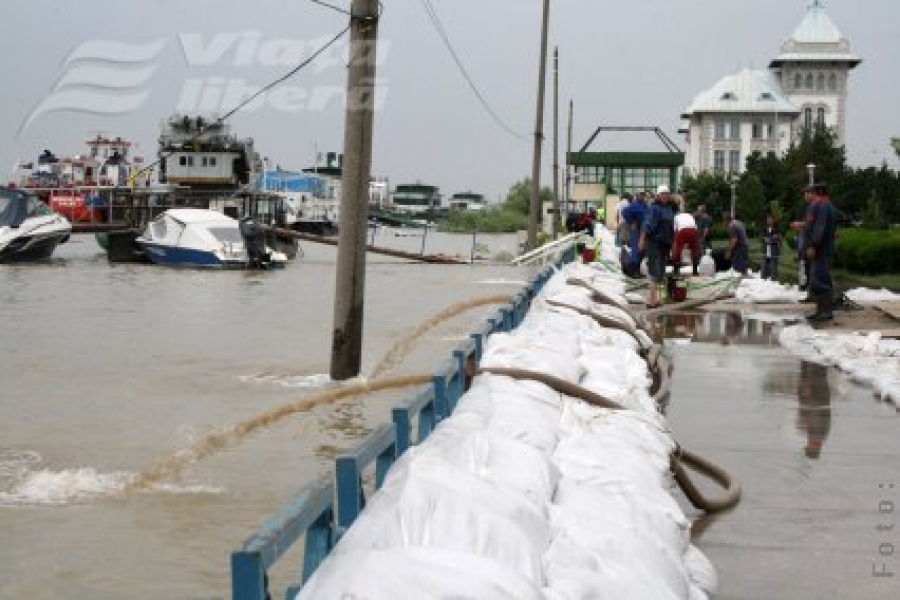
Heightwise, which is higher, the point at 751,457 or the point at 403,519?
the point at 403,519

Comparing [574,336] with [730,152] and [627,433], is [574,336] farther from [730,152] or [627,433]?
[730,152]

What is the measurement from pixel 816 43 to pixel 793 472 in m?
126

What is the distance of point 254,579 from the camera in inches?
120

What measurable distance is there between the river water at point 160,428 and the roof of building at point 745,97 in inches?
3909

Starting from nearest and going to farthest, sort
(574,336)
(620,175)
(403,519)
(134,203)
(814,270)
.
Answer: (403,519) < (574,336) < (814,270) < (134,203) < (620,175)

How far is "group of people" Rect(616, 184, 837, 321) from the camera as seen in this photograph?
572 inches

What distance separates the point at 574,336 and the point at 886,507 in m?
3.13

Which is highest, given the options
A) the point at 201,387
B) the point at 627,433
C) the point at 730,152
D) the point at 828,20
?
the point at 828,20

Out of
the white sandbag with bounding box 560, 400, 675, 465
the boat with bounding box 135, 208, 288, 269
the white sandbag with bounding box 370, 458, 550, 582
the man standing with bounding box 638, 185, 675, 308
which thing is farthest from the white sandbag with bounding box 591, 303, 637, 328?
the boat with bounding box 135, 208, 288, 269

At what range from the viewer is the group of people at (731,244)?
47.6ft

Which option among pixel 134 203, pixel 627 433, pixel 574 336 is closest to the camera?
pixel 627 433

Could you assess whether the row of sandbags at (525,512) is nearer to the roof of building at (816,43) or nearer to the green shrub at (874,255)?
the green shrub at (874,255)

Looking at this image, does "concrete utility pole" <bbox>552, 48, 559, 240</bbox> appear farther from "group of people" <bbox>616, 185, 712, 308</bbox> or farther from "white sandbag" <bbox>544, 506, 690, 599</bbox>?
"white sandbag" <bbox>544, 506, 690, 599</bbox>

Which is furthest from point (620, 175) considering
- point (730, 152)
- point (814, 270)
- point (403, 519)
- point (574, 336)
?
point (403, 519)
